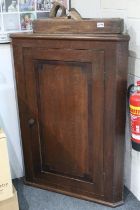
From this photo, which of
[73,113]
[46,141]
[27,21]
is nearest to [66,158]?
[46,141]

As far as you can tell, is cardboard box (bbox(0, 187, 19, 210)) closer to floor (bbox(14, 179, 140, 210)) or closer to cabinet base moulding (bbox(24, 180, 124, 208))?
floor (bbox(14, 179, 140, 210))

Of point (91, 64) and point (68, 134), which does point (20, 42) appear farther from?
point (68, 134)

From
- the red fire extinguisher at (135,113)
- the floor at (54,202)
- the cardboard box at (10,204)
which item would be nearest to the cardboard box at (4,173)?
the cardboard box at (10,204)

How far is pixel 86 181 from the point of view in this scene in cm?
202

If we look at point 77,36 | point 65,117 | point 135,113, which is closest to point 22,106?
point 65,117

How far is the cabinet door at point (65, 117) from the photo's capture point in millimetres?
1782

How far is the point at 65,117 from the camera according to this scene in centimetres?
193

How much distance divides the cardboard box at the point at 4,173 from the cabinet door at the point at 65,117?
13.3 inches

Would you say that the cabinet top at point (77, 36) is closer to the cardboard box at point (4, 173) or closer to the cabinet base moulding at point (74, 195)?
the cardboard box at point (4, 173)

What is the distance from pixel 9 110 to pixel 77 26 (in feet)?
2.74

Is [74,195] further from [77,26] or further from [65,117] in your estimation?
[77,26]

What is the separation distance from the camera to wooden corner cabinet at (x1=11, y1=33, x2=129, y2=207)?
171 cm

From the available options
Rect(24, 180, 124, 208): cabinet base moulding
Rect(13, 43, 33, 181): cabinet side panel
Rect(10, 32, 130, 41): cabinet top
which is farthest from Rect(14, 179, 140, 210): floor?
Rect(10, 32, 130, 41): cabinet top

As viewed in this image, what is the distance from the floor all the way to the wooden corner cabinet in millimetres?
41
